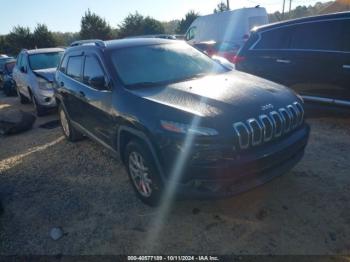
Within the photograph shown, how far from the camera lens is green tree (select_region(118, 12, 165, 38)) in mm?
37094

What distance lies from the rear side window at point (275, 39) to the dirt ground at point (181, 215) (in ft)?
7.04

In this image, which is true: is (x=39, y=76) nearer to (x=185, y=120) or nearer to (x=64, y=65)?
(x=64, y=65)

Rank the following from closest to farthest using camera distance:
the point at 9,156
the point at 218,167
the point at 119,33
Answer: the point at 218,167 < the point at 9,156 < the point at 119,33

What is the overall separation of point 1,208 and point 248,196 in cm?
297

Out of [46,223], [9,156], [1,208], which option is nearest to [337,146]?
[46,223]

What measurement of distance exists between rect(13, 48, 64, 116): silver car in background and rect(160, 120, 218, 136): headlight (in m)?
6.31

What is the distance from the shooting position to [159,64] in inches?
168

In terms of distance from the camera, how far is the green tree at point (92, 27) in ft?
119

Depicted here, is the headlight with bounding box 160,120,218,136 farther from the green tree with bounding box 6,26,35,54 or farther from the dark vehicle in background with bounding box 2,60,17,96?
the green tree with bounding box 6,26,35,54

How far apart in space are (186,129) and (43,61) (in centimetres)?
792

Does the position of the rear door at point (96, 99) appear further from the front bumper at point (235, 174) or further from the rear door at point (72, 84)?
the front bumper at point (235, 174)

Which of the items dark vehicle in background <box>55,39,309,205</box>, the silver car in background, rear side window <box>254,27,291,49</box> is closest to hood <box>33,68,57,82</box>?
the silver car in background

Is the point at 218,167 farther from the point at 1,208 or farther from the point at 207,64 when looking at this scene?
the point at 1,208

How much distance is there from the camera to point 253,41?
6.72 meters
